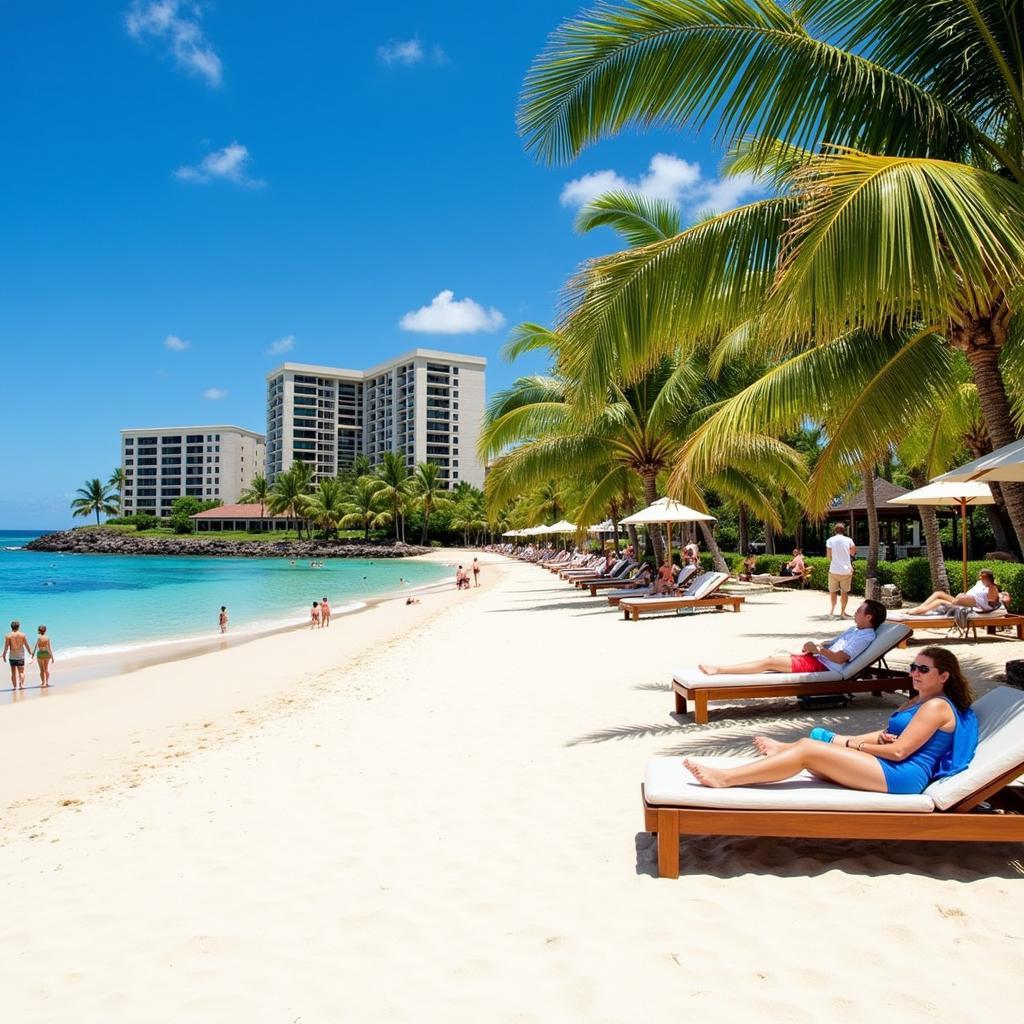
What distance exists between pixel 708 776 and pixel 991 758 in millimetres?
1165

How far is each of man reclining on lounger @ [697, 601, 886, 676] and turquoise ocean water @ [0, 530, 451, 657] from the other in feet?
51.9

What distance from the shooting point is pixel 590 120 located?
5.68m

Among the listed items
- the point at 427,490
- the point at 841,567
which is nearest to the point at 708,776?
the point at 841,567

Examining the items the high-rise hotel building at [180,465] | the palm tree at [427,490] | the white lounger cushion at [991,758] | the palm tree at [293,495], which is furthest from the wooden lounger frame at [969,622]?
the high-rise hotel building at [180,465]

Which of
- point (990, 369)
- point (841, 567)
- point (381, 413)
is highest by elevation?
point (381, 413)

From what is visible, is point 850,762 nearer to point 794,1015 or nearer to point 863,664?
point 794,1015

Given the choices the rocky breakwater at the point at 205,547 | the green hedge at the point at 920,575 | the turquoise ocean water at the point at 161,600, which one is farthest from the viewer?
the rocky breakwater at the point at 205,547

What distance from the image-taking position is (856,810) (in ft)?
10.7

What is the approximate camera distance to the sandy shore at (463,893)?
2.60 meters

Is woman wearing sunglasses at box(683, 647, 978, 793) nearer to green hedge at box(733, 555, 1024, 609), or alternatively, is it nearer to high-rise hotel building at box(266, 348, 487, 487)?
green hedge at box(733, 555, 1024, 609)

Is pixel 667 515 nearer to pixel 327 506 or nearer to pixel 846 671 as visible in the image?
pixel 846 671

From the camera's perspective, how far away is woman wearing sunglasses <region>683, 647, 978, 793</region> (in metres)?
3.42

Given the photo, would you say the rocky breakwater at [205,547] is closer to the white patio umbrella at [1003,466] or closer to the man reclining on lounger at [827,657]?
the man reclining on lounger at [827,657]

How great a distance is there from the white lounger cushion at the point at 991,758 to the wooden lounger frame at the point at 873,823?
29 millimetres
